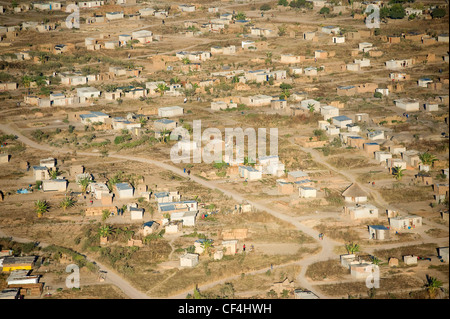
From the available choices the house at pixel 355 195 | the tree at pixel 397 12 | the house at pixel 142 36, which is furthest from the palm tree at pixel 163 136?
the tree at pixel 397 12

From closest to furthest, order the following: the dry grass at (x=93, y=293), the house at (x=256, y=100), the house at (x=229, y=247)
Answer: the dry grass at (x=93, y=293), the house at (x=229, y=247), the house at (x=256, y=100)

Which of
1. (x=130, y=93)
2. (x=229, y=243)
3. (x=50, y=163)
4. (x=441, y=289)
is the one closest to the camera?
(x=441, y=289)

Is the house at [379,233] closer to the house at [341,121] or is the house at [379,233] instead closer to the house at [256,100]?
the house at [341,121]

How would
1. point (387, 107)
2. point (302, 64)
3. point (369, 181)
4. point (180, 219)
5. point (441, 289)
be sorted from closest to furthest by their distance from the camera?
point (441, 289) < point (180, 219) < point (369, 181) < point (387, 107) < point (302, 64)

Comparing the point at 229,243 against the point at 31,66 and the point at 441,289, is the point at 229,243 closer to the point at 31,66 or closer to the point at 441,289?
the point at 441,289

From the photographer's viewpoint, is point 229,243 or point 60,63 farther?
point 60,63

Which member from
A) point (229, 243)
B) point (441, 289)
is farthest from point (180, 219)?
point (441, 289)

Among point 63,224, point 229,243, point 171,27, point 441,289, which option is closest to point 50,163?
point 63,224
